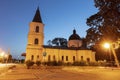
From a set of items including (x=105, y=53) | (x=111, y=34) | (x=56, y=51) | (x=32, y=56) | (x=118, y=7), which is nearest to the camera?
(x=118, y=7)

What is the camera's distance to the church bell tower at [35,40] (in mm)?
47500

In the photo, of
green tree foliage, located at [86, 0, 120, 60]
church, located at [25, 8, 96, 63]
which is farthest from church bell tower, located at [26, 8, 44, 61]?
green tree foliage, located at [86, 0, 120, 60]

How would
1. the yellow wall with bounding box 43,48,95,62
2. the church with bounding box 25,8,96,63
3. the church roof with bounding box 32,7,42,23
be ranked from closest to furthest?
1. the church with bounding box 25,8,96,63
2. the church roof with bounding box 32,7,42,23
3. the yellow wall with bounding box 43,48,95,62

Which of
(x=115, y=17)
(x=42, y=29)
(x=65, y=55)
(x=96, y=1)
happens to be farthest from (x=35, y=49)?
(x=115, y=17)

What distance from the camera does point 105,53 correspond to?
58.4 m

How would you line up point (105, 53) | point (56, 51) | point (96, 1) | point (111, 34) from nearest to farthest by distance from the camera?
point (111, 34) → point (96, 1) → point (56, 51) → point (105, 53)

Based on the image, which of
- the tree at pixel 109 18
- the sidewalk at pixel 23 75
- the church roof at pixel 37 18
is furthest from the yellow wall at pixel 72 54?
Result: the sidewalk at pixel 23 75

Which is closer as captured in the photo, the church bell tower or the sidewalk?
the sidewalk

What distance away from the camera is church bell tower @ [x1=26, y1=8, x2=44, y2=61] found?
47500mm

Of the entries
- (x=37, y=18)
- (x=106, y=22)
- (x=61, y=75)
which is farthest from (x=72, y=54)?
(x=61, y=75)

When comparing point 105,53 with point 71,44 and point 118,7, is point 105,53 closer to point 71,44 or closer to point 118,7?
point 71,44

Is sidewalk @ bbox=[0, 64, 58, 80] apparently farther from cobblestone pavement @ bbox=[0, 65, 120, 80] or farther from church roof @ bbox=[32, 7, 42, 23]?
church roof @ bbox=[32, 7, 42, 23]

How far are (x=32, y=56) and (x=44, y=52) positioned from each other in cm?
390

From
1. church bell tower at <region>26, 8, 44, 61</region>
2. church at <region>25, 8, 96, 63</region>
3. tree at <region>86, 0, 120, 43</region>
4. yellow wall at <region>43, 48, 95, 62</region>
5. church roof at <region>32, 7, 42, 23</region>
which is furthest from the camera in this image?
yellow wall at <region>43, 48, 95, 62</region>
